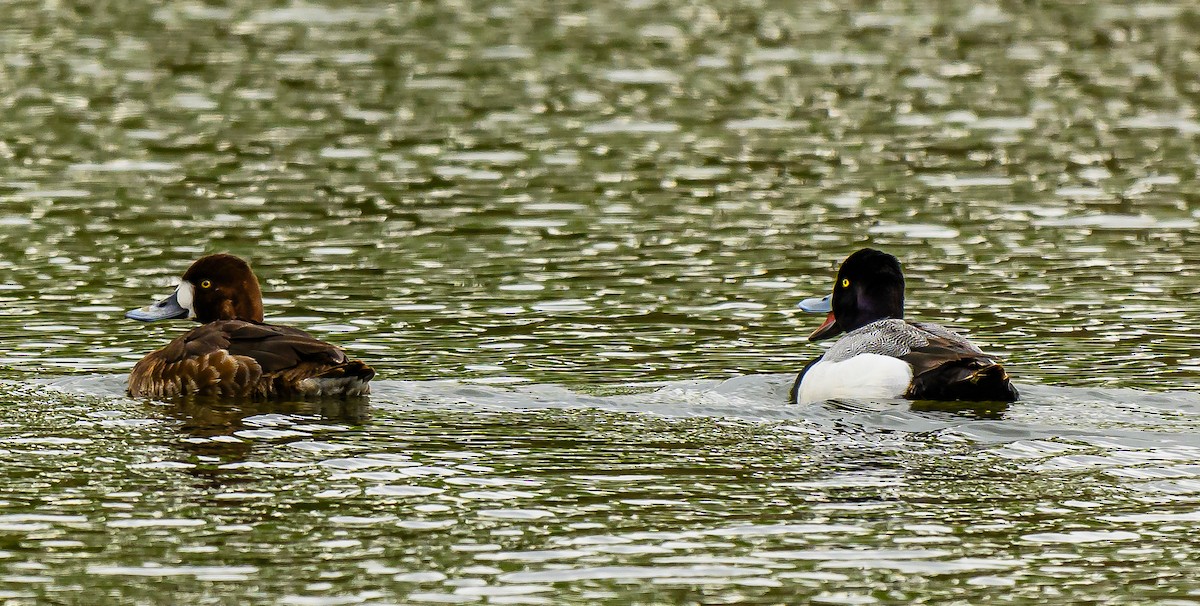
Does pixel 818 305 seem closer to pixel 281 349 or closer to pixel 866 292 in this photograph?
pixel 866 292

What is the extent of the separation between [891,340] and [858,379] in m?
0.48

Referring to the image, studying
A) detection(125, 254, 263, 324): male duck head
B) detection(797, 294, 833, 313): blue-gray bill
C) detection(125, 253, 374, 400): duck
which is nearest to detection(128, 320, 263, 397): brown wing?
detection(125, 253, 374, 400): duck

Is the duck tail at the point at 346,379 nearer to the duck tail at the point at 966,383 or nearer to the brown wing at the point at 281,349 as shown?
the brown wing at the point at 281,349

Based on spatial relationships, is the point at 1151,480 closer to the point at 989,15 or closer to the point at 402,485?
the point at 402,485

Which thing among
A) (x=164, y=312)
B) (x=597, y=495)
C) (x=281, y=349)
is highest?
(x=164, y=312)

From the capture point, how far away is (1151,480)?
38.0ft

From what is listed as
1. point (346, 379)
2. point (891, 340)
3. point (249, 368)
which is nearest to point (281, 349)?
point (249, 368)

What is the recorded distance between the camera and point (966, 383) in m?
13.8

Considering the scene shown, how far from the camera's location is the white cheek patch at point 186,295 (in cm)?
1602

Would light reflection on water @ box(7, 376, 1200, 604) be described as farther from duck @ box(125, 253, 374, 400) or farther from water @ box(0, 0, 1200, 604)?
duck @ box(125, 253, 374, 400)

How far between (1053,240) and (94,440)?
11160mm

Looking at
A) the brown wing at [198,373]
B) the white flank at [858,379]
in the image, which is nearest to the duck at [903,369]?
the white flank at [858,379]

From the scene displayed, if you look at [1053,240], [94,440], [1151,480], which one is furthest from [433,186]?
[1151,480]

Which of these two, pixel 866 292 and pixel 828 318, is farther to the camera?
pixel 828 318
